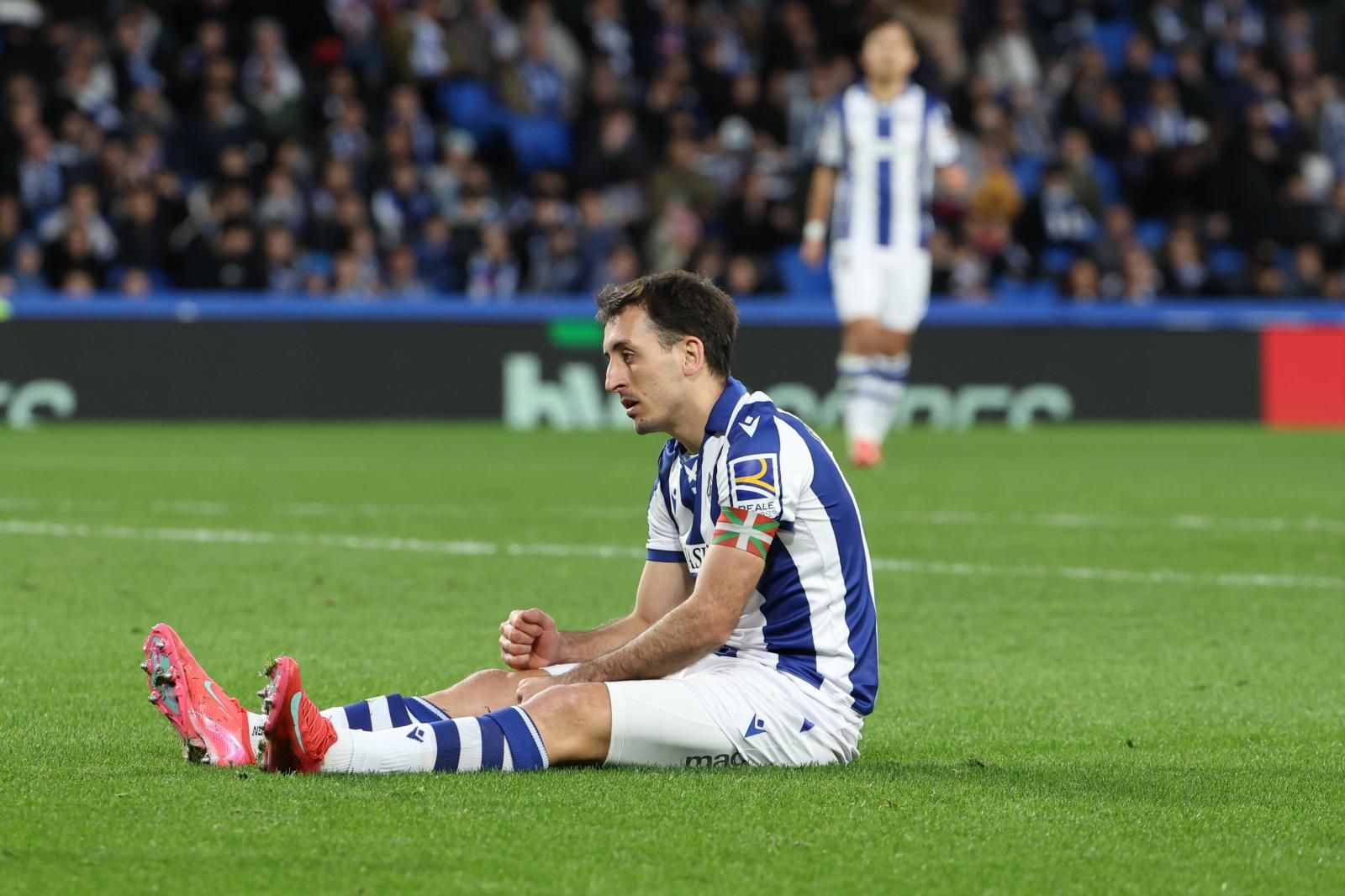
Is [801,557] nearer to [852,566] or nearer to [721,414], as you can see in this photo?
[852,566]

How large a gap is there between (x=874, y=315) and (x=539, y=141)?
823cm

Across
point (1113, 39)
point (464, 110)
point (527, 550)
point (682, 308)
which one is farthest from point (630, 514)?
point (1113, 39)

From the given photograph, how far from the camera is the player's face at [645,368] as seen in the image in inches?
194

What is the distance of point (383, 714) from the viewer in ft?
16.3

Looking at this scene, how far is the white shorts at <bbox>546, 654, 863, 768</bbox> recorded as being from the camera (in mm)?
4836

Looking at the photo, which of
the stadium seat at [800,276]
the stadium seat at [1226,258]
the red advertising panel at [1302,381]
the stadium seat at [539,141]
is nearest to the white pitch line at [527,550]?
the red advertising panel at [1302,381]

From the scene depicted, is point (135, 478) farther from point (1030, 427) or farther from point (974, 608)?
point (1030, 427)

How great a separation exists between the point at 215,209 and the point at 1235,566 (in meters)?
12.0

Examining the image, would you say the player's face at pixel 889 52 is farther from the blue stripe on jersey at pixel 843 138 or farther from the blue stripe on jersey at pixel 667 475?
the blue stripe on jersey at pixel 667 475

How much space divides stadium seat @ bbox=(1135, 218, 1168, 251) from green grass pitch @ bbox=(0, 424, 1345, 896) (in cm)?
865

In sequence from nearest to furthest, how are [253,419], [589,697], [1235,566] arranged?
1. [589,697]
2. [1235,566]
3. [253,419]

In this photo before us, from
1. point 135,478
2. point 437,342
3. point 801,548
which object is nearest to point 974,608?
point 801,548

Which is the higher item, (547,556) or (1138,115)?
(1138,115)

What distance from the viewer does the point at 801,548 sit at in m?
4.98
